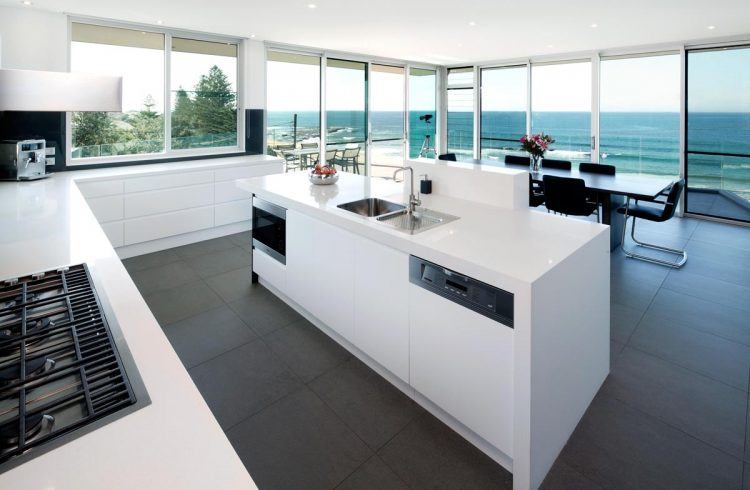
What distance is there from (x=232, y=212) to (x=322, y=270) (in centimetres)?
303

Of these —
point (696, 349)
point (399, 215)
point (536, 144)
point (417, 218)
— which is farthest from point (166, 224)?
point (696, 349)

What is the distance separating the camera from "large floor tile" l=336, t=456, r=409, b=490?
1.76 m

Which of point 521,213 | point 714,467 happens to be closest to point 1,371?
point 521,213

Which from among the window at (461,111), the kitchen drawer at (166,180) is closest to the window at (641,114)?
the window at (461,111)

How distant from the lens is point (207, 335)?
2.99m

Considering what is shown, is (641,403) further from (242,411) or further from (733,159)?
(733,159)

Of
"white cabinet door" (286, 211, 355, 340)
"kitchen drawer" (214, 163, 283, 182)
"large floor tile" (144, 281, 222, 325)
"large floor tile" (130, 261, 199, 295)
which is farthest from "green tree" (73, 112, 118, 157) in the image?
"white cabinet door" (286, 211, 355, 340)

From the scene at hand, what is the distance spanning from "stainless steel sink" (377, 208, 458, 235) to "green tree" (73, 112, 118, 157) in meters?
4.15

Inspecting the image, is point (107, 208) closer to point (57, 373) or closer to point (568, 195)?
point (57, 373)

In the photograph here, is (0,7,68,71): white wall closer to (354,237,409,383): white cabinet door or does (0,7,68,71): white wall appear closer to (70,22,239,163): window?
(70,22,239,163): window

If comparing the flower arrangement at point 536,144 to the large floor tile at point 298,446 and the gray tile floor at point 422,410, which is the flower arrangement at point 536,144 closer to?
the gray tile floor at point 422,410

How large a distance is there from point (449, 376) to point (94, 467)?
4.95 feet

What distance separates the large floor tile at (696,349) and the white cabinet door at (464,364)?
1.60m

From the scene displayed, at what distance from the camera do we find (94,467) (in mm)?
744
